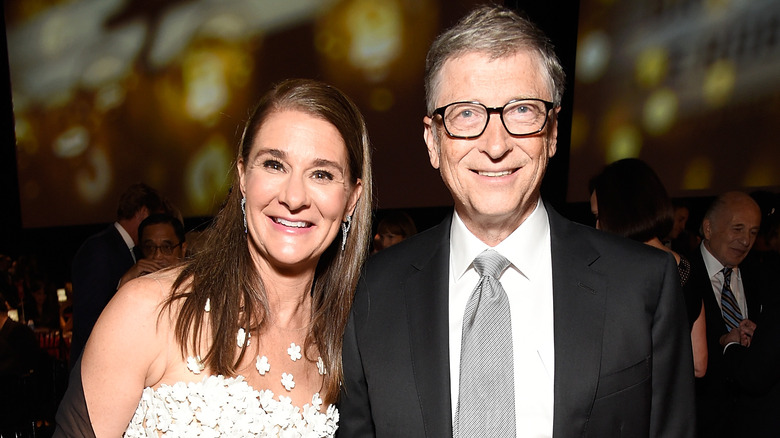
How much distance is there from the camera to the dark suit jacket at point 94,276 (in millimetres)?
3504

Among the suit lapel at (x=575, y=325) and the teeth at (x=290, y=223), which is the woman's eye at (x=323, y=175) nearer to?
the teeth at (x=290, y=223)

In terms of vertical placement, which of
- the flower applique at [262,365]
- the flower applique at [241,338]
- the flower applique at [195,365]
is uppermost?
the flower applique at [241,338]

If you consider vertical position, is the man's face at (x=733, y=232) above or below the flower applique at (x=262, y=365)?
above

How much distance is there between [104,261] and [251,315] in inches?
88.5

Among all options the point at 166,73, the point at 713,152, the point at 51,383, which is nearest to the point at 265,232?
the point at 51,383

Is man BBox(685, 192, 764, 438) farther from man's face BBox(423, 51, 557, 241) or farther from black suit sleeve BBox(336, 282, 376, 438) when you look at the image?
black suit sleeve BBox(336, 282, 376, 438)

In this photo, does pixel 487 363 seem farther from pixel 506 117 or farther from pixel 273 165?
pixel 273 165

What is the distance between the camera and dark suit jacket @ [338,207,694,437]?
4.54ft

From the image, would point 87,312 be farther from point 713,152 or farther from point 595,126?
point 713,152

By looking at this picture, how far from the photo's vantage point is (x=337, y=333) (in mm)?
1887

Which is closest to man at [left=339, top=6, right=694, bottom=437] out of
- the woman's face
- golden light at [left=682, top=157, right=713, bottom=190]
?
the woman's face

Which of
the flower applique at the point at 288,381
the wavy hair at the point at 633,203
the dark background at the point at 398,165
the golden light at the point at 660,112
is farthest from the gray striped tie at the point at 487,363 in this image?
the golden light at the point at 660,112

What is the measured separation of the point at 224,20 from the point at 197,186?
1541mm

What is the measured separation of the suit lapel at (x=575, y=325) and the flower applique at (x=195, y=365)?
90cm
